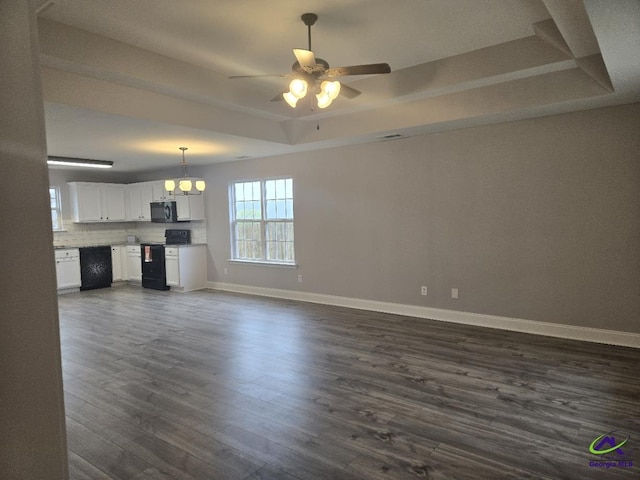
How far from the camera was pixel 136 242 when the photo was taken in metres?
9.44

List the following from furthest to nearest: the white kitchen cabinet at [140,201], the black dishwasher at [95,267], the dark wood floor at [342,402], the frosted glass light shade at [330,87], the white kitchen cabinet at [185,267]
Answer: the white kitchen cabinet at [140,201] → the black dishwasher at [95,267] → the white kitchen cabinet at [185,267] → the frosted glass light shade at [330,87] → the dark wood floor at [342,402]

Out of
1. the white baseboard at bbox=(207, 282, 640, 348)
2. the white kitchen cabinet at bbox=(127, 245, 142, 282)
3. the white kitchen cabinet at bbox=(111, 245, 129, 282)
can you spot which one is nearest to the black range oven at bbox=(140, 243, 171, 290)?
the white kitchen cabinet at bbox=(127, 245, 142, 282)

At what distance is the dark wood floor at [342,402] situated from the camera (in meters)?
2.37

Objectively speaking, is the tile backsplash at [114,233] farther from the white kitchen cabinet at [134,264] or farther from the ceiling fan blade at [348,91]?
the ceiling fan blade at [348,91]

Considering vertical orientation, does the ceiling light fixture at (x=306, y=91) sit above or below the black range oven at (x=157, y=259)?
above

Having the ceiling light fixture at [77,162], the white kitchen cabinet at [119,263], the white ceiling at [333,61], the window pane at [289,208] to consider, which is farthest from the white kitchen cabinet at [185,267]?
the white ceiling at [333,61]

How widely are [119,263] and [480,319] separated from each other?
7.43 metres

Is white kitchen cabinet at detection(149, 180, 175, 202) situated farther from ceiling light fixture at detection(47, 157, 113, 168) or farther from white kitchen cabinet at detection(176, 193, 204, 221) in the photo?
ceiling light fixture at detection(47, 157, 113, 168)

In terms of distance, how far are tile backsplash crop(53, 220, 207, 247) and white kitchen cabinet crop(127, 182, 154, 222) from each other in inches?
13.5

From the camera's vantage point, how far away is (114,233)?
9.37 m

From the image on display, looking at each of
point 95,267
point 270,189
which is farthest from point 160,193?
point 270,189

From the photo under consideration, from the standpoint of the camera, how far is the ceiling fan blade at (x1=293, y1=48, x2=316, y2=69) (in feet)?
8.92

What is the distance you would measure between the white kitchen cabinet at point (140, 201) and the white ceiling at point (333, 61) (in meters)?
3.35

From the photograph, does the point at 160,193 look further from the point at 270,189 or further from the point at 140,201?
the point at 270,189
